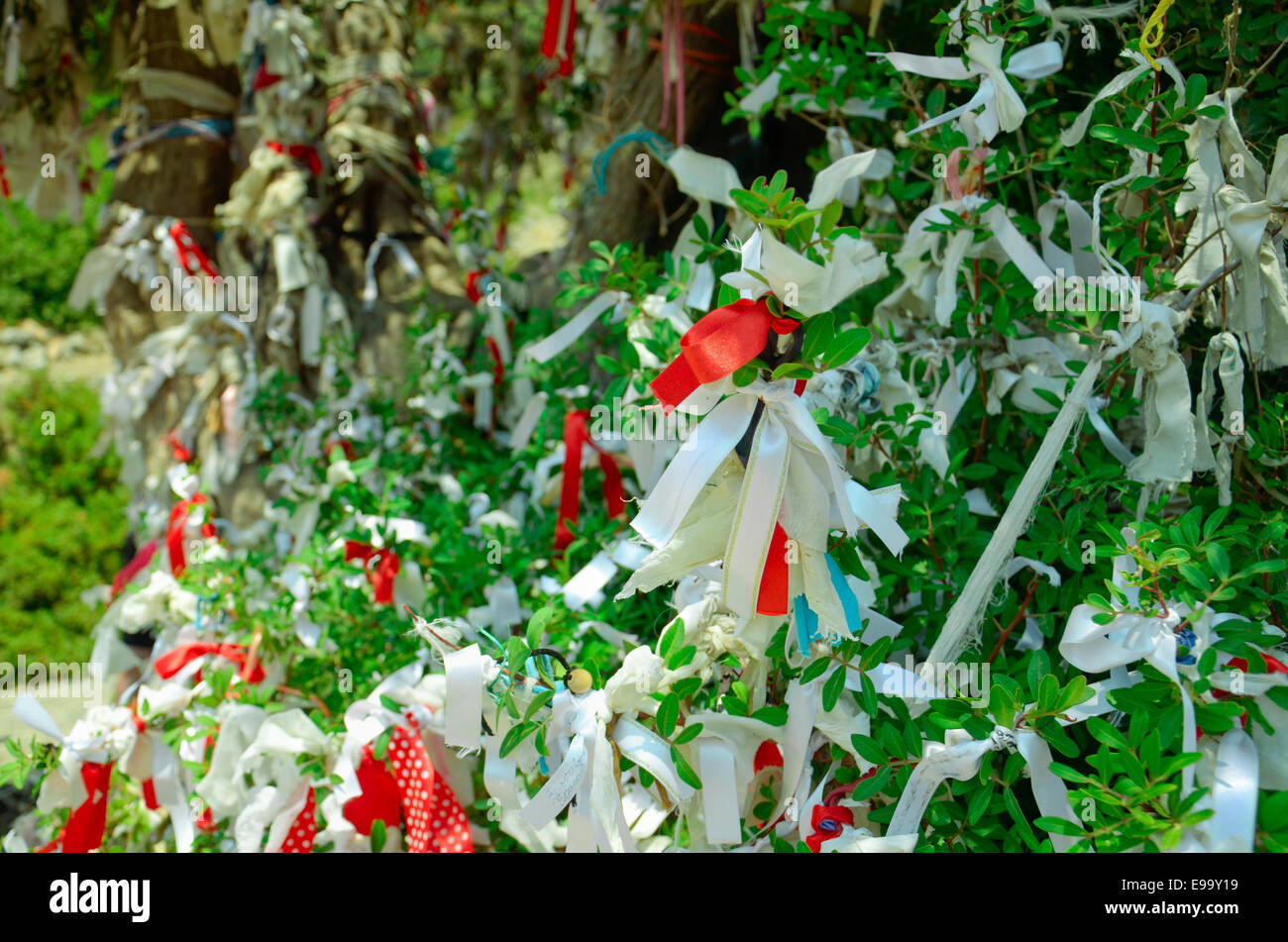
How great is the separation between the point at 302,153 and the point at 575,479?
1.44 metres

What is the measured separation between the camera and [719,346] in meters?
0.80

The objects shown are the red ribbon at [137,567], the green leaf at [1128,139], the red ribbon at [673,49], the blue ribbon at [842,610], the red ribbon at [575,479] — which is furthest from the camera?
the red ribbon at [137,567]

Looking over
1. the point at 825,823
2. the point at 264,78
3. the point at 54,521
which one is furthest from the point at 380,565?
the point at 54,521

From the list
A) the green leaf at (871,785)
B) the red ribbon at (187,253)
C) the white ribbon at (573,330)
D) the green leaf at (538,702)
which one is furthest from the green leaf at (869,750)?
the red ribbon at (187,253)

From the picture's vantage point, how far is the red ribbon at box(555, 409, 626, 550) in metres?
1.46

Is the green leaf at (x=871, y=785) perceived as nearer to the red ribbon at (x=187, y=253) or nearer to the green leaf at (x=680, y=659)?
the green leaf at (x=680, y=659)

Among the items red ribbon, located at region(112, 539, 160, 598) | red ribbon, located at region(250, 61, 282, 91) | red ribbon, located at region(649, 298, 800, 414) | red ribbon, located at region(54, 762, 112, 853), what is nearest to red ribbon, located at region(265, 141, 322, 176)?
red ribbon, located at region(250, 61, 282, 91)

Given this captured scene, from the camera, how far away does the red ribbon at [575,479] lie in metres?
1.46

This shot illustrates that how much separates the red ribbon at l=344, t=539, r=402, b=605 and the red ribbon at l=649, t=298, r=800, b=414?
825mm

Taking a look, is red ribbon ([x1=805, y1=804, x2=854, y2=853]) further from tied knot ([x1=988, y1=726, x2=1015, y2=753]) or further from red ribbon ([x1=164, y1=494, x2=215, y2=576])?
red ribbon ([x1=164, y1=494, x2=215, y2=576])

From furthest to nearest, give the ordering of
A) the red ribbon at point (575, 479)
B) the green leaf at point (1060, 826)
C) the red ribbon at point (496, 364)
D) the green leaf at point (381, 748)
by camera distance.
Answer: the red ribbon at point (496, 364), the red ribbon at point (575, 479), the green leaf at point (381, 748), the green leaf at point (1060, 826)

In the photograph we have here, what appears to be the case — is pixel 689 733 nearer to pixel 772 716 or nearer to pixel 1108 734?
pixel 772 716

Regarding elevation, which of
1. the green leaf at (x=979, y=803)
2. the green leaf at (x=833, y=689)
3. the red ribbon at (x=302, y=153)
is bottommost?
the green leaf at (x=979, y=803)

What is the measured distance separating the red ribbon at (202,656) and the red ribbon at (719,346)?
104 cm
